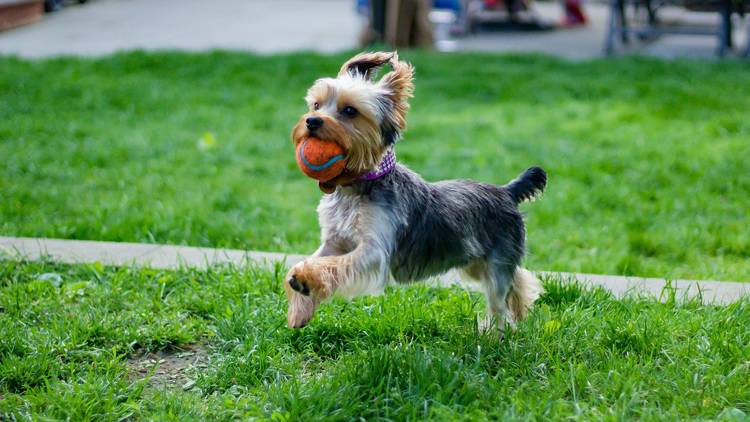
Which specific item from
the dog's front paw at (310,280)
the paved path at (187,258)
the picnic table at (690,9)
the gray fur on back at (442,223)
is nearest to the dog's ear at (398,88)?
the gray fur on back at (442,223)

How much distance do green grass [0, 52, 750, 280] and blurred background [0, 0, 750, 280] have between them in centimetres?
3

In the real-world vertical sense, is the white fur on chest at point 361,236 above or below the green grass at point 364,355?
above

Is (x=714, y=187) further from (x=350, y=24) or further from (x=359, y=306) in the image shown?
(x=350, y=24)

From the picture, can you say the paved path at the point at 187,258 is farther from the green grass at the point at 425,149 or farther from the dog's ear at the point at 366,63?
the dog's ear at the point at 366,63

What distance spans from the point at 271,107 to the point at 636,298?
7.08m

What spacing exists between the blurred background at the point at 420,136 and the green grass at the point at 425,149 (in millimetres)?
29

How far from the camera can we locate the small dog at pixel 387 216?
362 centimetres

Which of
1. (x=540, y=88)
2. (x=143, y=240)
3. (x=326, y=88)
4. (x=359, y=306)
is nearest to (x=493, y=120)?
(x=540, y=88)

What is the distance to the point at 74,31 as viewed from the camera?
61.4ft

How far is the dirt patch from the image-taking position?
4.07 metres

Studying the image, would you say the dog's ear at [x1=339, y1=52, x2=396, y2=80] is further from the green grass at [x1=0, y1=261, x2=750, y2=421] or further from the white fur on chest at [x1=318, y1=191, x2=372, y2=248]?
the green grass at [x1=0, y1=261, x2=750, y2=421]

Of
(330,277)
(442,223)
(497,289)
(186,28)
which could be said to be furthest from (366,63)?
(186,28)

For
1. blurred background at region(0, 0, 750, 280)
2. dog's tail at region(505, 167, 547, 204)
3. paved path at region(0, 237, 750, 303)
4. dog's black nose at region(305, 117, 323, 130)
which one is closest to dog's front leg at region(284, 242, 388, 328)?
dog's black nose at region(305, 117, 323, 130)

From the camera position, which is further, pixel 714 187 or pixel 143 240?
pixel 714 187
